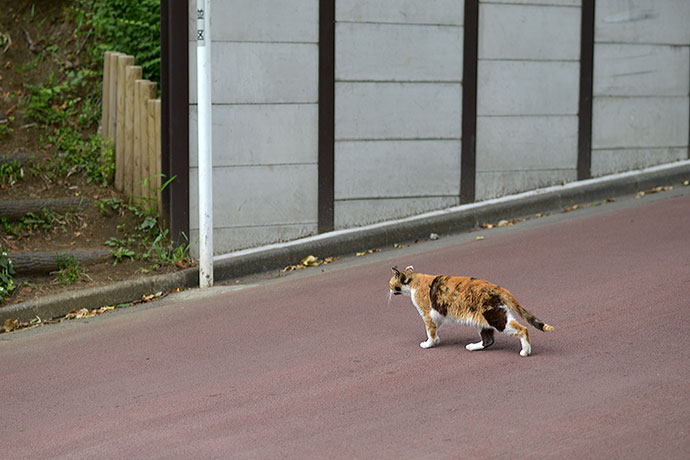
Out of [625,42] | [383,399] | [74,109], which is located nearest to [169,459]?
[383,399]

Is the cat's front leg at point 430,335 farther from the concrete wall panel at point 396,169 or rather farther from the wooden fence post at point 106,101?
the wooden fence post at point 106,101

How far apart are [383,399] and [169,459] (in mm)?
1348

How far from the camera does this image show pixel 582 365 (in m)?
6.06

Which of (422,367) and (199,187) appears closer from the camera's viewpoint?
(422,367)

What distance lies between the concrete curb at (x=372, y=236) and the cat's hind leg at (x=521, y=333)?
3.79 meters

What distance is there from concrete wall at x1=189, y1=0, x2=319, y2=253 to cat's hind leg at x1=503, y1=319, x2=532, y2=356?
409 cm

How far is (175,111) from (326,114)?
1609 mm

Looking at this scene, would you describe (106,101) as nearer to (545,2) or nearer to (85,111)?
(85,111)

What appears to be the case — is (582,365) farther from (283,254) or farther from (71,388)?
(283,254)

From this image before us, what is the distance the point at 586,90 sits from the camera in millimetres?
11398

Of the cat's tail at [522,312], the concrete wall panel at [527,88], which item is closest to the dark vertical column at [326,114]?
the concrete wall panel at [527,88]

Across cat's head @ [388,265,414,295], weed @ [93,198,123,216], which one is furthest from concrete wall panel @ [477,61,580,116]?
cat's head @ [388,265,414,295]

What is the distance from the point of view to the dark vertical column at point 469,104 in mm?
10633

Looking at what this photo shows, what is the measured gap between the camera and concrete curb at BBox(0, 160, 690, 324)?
8.52 m
